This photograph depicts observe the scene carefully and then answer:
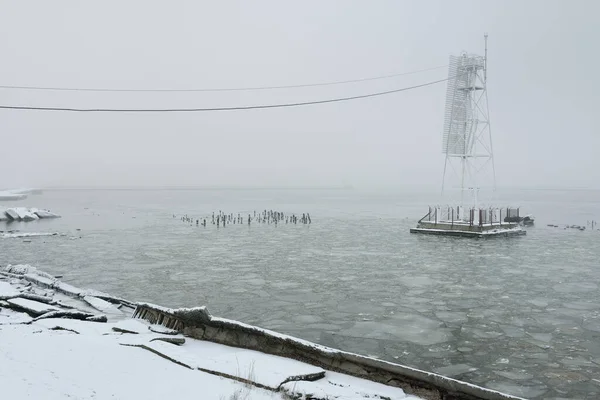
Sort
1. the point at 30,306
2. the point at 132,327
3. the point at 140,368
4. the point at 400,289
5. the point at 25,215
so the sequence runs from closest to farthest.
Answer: the point at 140,368 < the point at 132,327 < the point at 30,306 < the point at 400,289 < the point at 25,215

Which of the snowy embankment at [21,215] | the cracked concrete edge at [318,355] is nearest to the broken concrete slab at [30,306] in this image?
the cracked concrete edge at [318,355]

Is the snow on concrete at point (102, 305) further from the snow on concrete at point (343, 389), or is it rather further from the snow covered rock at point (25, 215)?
the snow covered rock at point (25, 215)

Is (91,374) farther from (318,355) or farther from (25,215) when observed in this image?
(25,215)

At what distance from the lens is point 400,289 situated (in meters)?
17.3

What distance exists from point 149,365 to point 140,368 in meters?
0.22

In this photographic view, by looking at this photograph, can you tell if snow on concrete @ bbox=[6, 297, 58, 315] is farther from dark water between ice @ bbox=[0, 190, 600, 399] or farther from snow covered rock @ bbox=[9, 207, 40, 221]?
snow covered rock @ bbox=[9, 207, 40, 221]

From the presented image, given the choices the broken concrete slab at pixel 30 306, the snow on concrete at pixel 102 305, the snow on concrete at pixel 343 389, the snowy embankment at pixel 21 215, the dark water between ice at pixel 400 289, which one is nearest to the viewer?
the snow on concrete at pixel 343 389

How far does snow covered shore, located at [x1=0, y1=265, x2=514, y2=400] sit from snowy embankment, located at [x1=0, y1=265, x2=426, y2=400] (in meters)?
0.01

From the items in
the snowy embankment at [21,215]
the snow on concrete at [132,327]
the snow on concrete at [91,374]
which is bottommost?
the snowy embankment at [21,215]

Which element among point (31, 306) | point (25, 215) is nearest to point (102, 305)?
point (31, 306)

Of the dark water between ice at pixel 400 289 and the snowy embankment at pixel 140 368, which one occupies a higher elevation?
the snowy embankment at pixel 140 368

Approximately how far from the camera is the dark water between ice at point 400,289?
1032 centimetres

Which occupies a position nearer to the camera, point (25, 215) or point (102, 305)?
point (102, 305)

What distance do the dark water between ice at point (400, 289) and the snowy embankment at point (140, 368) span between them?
116 inches
